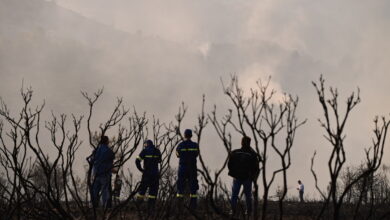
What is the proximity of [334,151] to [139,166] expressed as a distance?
665 centimetres

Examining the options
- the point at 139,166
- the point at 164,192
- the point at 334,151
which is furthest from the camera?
the point at 139,166

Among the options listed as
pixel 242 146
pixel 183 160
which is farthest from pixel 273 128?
pixel 183 160

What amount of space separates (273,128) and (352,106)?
50 cm

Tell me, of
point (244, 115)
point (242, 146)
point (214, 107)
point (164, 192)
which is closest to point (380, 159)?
point (244, 115)

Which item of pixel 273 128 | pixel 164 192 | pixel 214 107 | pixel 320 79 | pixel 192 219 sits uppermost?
pixel 320 79

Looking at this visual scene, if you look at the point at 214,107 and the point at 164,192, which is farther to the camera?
the point at 164,192

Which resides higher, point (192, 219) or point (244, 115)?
point (244, 115)

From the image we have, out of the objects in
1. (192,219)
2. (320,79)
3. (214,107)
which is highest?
(320,79)

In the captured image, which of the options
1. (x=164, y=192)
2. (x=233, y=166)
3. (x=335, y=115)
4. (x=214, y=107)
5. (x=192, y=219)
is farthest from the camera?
(x=233, y=166)

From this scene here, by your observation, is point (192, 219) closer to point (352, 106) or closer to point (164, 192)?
point (164, 192)

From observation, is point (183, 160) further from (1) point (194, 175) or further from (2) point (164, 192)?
(2) point (164, 192)

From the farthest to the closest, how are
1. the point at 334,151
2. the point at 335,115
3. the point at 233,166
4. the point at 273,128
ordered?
the point at 233,166, the point at 273,128, the point at 335,115, the point at 334,151

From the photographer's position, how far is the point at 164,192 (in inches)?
145

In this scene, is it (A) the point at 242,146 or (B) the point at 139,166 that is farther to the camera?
(B) the point at 139,166
